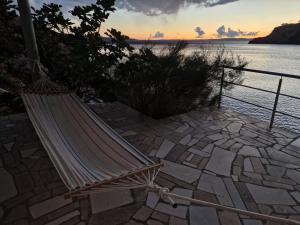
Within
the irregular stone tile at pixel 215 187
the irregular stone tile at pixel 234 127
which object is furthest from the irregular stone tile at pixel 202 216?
the irregular stone tile at pixel 234 127

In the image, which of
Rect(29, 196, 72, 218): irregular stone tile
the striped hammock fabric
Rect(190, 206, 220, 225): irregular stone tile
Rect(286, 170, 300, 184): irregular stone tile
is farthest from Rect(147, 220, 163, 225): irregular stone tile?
Rect(286, 170, 300, 184): irregular stone tile

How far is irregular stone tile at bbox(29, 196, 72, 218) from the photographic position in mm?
1554

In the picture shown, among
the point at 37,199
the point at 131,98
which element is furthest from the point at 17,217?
the point at 131,98

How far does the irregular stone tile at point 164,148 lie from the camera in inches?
94.0

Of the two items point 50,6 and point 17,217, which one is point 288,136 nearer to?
point 17,217

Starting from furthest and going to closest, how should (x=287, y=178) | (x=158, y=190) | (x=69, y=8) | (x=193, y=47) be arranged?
1. (x=193, y=47)
2. (x=69, y=8)
3. (x=287, y=178)
4. (x=158, y=190)

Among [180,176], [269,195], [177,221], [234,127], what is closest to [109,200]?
[177,221]

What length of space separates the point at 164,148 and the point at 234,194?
938 mm

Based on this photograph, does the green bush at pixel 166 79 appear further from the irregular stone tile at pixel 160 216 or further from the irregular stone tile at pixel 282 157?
the irregular stone tile at pixel 160 216

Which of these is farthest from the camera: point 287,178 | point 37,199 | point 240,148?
point 240,148

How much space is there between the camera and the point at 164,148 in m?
2.54

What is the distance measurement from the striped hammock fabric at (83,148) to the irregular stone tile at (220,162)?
0.96 meters

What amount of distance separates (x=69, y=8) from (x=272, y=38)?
38.6 metres

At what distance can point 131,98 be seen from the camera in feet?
12.3
